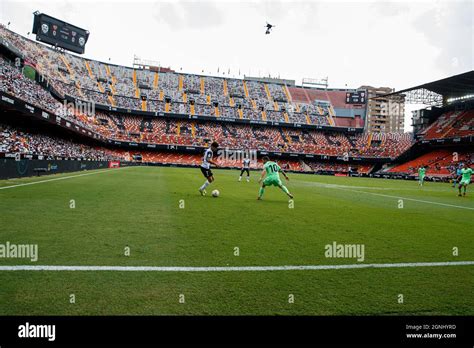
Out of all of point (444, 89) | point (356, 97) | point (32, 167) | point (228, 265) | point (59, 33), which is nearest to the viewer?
point (228, 265)

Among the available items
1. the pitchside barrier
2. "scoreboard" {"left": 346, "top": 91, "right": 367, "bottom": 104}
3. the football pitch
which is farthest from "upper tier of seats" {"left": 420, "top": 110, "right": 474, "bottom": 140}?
the football pitch

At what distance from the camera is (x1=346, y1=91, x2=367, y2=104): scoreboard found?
88.2 metres

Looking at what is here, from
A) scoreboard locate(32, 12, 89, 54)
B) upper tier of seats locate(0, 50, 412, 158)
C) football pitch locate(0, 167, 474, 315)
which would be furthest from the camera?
upper tier of seats locate(0, 50, 412, 158)

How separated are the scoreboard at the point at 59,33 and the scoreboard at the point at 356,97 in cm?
6368

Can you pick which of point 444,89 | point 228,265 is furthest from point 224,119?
point 228,265

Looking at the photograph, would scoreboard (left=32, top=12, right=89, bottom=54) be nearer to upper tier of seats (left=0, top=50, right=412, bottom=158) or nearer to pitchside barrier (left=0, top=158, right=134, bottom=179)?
upper tier of seats (left=0, top=50, right=412, bottom=158)

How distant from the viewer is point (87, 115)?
211ft

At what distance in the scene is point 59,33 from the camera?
221ft

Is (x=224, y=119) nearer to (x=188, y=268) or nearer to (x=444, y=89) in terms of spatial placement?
(x=444, y=89)

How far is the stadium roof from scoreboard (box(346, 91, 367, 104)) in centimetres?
2463

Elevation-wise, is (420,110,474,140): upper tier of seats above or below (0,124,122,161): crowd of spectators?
above

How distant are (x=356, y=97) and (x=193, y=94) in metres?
41.9
